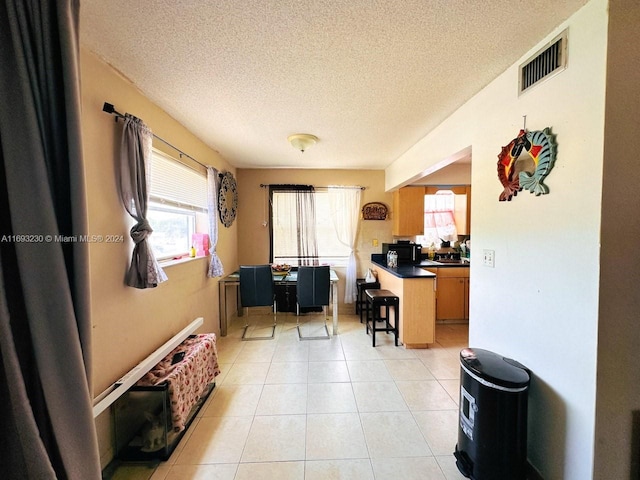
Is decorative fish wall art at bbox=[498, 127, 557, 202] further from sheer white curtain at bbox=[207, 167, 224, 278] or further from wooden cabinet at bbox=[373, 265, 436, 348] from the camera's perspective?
sheer white curtain at bbox=[207, 167, 224, 278]

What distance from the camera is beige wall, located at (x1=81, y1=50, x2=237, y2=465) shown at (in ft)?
4.36

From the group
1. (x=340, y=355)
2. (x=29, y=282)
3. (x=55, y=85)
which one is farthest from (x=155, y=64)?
(x=340, y=355)

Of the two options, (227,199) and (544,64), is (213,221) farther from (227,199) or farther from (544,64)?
(544,64)

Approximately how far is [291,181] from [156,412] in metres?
→ 3.28

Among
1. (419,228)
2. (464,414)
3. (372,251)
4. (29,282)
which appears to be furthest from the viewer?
(372,251)

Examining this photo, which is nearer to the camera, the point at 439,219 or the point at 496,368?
the point at 496,368

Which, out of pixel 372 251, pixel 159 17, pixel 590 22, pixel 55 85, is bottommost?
pixel 372 251

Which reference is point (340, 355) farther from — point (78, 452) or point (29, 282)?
point (29, 282)

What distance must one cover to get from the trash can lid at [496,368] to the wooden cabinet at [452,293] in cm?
212

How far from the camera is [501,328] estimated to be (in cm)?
152

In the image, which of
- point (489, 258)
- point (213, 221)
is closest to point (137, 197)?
point (213, 221)

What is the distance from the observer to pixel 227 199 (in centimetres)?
345

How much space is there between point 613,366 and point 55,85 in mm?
2417

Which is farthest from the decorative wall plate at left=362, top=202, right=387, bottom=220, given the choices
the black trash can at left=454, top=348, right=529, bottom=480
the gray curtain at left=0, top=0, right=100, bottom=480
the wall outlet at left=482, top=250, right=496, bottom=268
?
the gray curtain at left=0, top=0, right=100, bottom=480
